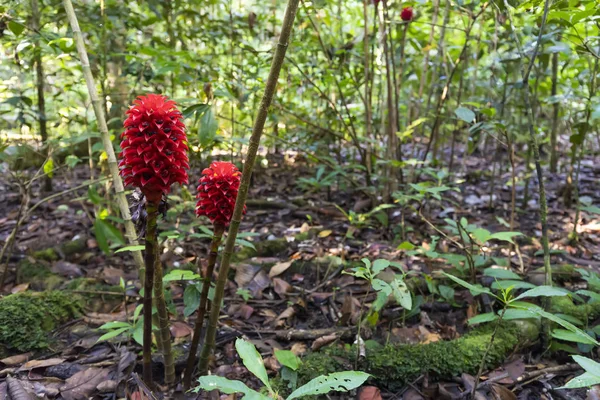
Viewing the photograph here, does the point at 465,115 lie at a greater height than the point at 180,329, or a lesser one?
greater

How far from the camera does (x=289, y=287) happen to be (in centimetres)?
287

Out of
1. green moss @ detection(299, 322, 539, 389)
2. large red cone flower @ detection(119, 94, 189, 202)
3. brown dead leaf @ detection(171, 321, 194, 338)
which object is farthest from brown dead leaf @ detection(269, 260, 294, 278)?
large red cone flower @ detection(119, 94, 189, 202)

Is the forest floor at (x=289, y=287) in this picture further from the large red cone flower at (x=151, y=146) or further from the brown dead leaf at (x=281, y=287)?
the large red cone flower at (x=151, y=146)

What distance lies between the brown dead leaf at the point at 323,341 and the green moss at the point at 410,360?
10cm

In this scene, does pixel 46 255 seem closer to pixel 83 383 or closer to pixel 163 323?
pixel 83 383

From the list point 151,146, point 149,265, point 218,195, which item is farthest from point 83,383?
point 151,146

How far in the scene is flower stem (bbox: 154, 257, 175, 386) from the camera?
1.68m

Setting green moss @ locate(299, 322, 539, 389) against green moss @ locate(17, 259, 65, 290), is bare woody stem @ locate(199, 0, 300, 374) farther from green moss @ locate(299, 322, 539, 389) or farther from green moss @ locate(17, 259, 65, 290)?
green moss @ locate(17, 259, 65, 290)

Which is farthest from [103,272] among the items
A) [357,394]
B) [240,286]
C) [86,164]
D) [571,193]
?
[571,193]

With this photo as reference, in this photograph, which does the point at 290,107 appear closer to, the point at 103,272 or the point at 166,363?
the point at 103,272

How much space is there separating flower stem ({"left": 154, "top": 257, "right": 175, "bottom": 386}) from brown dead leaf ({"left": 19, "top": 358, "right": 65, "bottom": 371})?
0.63 metres

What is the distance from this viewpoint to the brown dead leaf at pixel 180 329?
2314mm

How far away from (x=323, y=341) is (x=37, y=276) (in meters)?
2.16

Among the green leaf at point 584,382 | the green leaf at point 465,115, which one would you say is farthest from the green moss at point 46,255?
the green leaf at point 584,382
